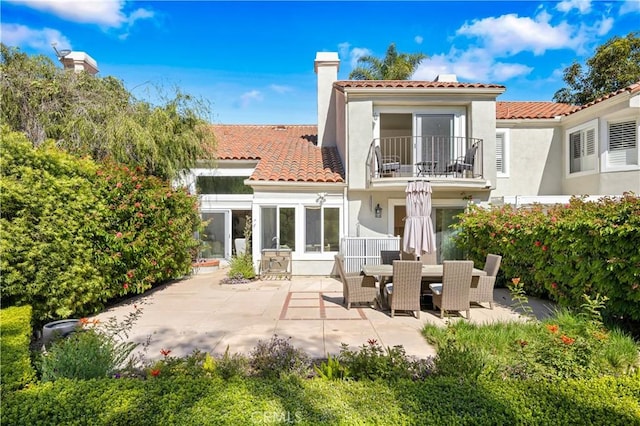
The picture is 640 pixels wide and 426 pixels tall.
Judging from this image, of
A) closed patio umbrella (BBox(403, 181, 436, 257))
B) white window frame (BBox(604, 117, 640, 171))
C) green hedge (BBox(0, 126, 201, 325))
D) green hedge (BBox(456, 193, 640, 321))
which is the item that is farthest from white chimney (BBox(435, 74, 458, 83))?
green hedge (BBox(0, 126, 201, 325))

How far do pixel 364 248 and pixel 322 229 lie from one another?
1.92m

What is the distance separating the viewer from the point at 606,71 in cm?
2502

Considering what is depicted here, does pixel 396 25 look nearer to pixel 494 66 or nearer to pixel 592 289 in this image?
pixel 494 66

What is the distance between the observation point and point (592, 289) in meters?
7.36

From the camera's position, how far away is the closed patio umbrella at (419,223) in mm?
9898

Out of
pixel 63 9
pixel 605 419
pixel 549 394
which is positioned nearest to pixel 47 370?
pixel 549 394

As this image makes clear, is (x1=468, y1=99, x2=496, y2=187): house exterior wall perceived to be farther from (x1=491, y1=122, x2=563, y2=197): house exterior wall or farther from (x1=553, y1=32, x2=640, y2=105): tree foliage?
(x1=553, y1=32, x2=640, y2=105): tree foliage

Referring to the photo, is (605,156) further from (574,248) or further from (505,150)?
(574,248)

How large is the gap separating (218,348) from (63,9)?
1150cm

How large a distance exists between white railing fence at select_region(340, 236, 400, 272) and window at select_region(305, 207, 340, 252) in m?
0.82

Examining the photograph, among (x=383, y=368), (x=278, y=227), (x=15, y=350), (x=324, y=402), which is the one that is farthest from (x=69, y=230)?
(x=278, y=227)

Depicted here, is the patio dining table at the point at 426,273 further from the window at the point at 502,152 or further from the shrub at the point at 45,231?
the window at the point at 502,152

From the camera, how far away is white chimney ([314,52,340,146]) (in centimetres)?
1823

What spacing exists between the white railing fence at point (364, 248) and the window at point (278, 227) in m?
2.27
